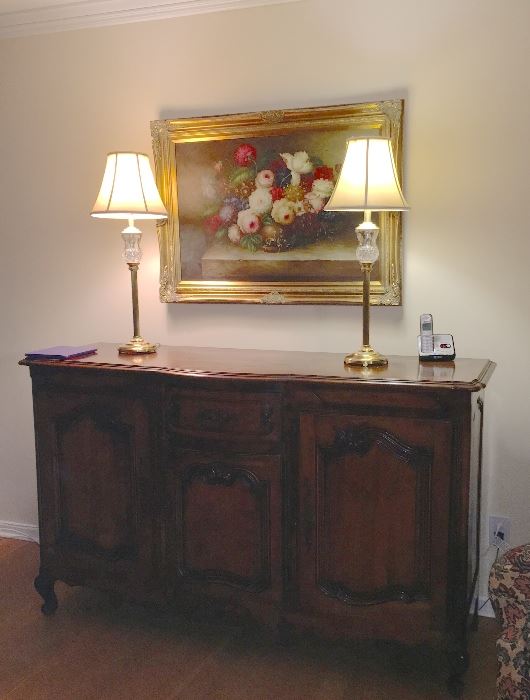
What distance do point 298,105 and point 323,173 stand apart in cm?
25

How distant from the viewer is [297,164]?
8.27 feet

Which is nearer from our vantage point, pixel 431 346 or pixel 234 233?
pixel 431 346

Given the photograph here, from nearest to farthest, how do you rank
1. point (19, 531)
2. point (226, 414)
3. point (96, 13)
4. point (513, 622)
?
point (513, 622) < point (226, 414) < point (96, 13) < point (19, 531)

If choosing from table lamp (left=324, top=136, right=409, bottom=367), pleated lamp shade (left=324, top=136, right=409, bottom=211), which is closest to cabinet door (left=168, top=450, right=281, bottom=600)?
table lamp (left=324, top=136, right=409, bottom=367)

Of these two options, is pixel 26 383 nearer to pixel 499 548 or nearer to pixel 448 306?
pixel 448 306

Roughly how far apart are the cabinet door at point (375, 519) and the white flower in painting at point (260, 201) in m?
0.88

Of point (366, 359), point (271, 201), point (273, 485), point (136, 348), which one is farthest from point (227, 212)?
point (273, 485)

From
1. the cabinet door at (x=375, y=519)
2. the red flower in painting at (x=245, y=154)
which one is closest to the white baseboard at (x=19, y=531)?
the cabinet door at (x=375, y=519)

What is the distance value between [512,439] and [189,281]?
1.26m

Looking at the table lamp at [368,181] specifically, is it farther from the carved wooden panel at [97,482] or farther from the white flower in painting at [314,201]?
the carved wooden panel at [97,482]

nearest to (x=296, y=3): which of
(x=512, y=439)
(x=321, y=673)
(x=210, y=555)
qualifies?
(x=512, y=439)

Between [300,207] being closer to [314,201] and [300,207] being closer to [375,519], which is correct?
[314,201]

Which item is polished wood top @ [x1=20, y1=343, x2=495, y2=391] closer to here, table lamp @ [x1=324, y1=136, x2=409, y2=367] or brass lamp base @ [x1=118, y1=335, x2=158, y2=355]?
brass lamp base @ [x1=118, y1=335, x2=158, y2=355]

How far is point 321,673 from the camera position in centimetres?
216
